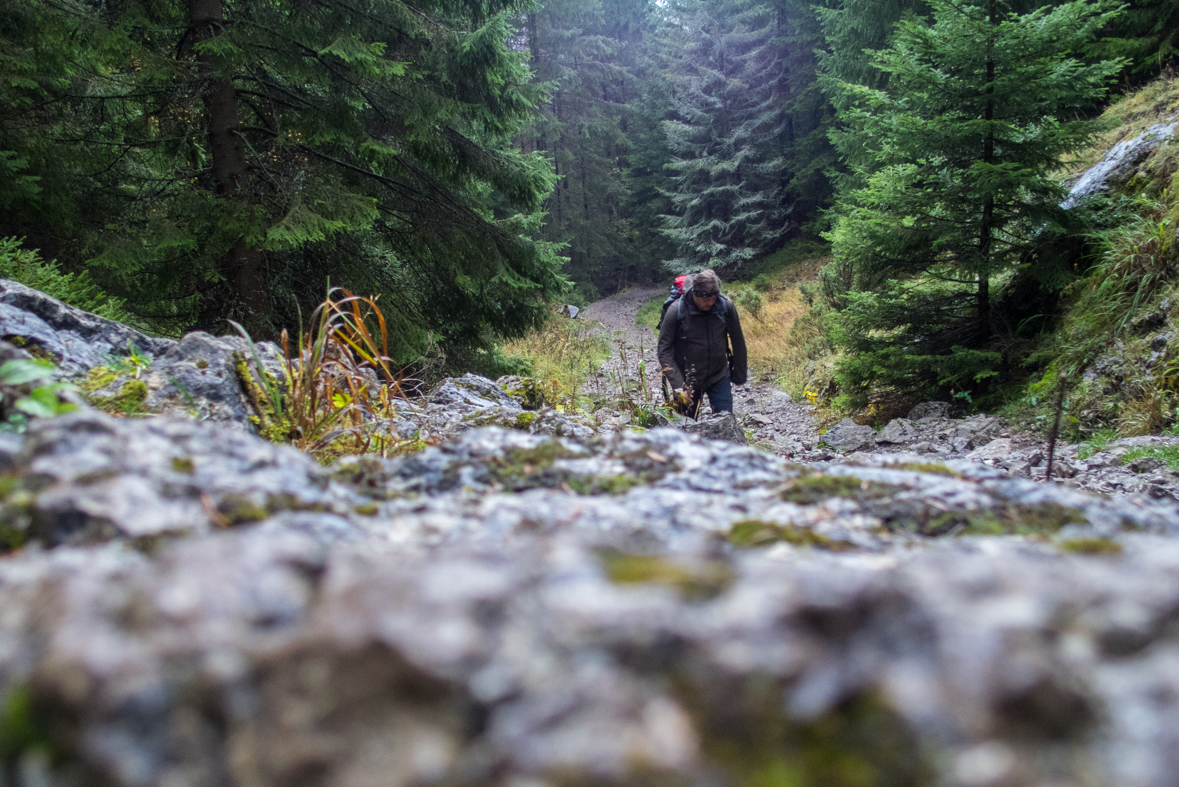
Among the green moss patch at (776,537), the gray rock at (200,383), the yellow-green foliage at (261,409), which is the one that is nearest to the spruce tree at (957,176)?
the green moss patch at (776,537)

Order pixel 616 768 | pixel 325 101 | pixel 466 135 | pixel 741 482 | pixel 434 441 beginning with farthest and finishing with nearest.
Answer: pixel 466 135
pixel 325 101
pixel 434 441
pixel 741 482
pixel 616 768

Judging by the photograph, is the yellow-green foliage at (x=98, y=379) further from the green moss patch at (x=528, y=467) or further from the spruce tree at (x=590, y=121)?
the spruce tree at (x=590, y=121)

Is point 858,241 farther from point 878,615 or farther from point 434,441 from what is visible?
point 878,615

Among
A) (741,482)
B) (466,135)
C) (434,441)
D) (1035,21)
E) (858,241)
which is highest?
(1035,21)

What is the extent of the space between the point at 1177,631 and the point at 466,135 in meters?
8.55

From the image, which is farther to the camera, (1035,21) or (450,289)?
(450,289)

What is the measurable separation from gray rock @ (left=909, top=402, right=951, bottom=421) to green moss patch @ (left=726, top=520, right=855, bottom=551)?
23.1 feet

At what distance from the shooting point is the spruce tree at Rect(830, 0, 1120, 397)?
6164 millimetres

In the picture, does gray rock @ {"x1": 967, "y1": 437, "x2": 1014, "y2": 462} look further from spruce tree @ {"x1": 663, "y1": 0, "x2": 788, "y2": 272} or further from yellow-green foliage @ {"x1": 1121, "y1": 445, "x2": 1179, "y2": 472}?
spruce tree @ {"x1": 663, "y1": 0, "x2": 788, "y2": 272}

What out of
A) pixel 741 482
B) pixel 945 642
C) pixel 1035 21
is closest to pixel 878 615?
pixel 945 642

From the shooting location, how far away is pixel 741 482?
4.64 ft

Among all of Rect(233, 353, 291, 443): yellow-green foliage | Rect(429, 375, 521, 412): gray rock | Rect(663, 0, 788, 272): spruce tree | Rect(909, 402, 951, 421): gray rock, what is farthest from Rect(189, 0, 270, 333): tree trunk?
Rect(663, 0, 788, 272): spruce tree

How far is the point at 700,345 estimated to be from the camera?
21.5 feet

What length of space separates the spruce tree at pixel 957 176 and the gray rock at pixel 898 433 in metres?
0.67
